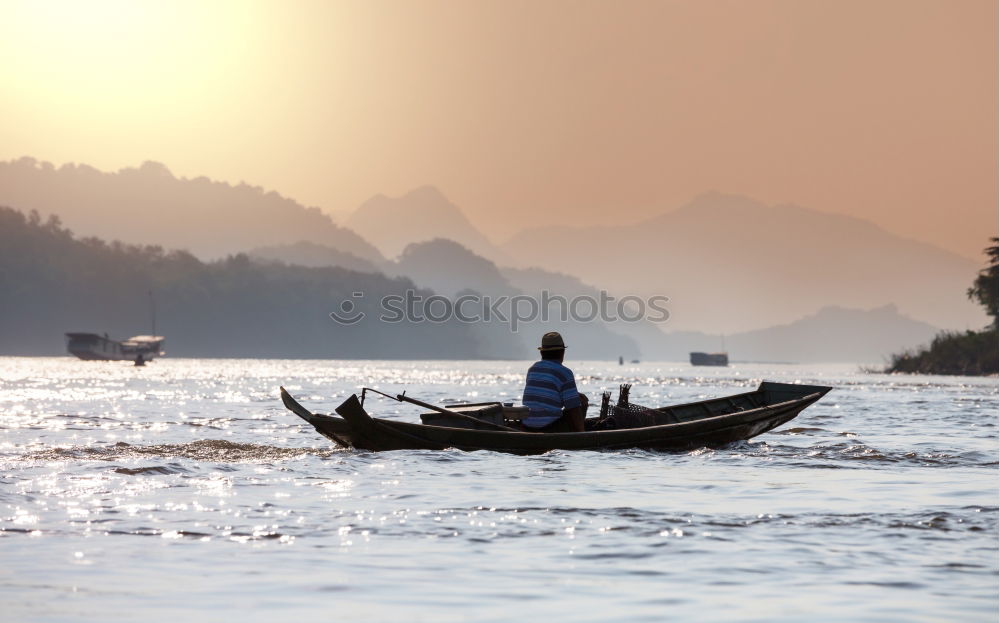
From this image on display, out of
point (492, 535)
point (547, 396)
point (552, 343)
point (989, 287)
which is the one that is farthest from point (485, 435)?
point (989, 287)

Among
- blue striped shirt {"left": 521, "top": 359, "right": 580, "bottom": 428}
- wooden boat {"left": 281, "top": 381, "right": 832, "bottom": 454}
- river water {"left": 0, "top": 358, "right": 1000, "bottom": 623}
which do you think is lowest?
river water {"left": 0, "top": 358, "right": 1000, "bottom": 623}

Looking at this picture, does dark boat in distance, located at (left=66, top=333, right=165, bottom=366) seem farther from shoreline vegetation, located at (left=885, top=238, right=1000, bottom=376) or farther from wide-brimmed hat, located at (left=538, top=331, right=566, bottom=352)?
wide-brimmed hat, located at (left=538, top=331, right=566, bottom=352)

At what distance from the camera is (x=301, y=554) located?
1145 cm

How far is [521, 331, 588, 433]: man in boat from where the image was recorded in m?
22.1

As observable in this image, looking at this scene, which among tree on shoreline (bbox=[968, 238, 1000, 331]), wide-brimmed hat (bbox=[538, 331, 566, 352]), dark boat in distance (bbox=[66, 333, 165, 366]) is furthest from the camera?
dark boat in distance (bbox=[66, 333, 165, 366])

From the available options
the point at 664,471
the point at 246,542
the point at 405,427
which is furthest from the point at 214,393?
the point at 246,542

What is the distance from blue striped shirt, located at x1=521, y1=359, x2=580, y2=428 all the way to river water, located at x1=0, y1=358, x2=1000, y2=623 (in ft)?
2.53

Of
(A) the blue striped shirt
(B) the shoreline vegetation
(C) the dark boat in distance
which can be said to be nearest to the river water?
(A) the blue striped shirt

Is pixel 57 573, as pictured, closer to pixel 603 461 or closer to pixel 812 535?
pixel 812 535

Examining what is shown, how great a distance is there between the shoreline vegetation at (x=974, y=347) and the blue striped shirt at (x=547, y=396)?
3768 inches

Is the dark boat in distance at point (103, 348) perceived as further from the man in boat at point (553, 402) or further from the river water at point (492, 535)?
the man in boat at point (553, 402)

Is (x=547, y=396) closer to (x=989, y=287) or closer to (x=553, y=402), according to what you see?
(x=553, y=402)

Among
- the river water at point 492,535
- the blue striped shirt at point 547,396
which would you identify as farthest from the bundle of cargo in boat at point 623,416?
the blue striped shirt at point 547,396

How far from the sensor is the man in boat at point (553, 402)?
→ 2209 cm
